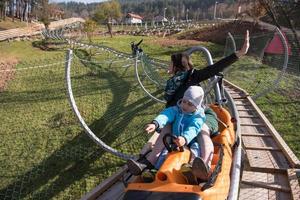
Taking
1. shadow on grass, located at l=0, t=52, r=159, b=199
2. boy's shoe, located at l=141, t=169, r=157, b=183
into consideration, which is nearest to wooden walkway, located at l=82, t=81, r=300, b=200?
boy's shoe, located at l=141, t=169, r=157, b=183

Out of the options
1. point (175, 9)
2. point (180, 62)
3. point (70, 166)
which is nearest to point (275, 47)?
point (70, 166)

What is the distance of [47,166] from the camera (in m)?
6.95

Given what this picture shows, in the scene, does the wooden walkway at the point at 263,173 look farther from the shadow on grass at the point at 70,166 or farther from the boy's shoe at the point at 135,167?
the shadow on grass at the point at 70,166

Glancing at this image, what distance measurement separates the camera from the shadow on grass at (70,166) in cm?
631

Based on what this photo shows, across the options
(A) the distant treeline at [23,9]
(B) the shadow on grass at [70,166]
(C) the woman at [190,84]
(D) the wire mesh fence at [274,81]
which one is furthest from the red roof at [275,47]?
(A) the distant treeline at [23,9]

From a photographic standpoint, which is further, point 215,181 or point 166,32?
point 166,32

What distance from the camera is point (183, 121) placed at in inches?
142

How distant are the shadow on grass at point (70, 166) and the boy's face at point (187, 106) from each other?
A: 3.28 m

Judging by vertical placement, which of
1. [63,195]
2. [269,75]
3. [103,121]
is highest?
[269,75]

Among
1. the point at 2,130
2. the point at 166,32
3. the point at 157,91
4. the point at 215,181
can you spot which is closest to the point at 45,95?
the point at 2,130

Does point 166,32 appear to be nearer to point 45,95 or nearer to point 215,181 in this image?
point 45,95

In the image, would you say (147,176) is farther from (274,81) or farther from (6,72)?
(6,72)

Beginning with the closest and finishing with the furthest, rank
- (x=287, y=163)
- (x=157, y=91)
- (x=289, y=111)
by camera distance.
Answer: (x=287, y=163) → (x=289, y=111) → (x=157, y=91)

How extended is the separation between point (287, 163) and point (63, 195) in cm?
342
